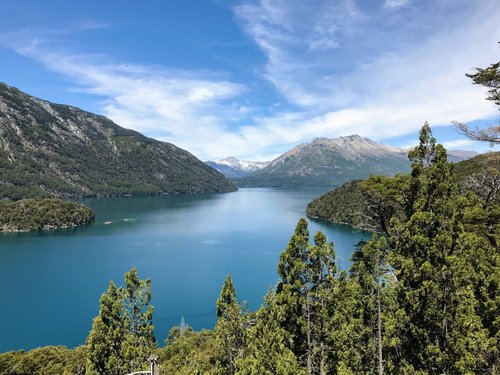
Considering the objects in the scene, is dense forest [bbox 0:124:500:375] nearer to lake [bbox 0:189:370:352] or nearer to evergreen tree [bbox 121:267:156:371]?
evergreen tree [bbox 121:267:156:371]

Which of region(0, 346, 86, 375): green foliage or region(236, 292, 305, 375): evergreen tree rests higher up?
region(236, 292, 305, 375): evergreen tree

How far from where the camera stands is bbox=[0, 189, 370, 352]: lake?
5219cm

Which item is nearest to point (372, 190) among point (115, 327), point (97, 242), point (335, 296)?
point (335, 296)

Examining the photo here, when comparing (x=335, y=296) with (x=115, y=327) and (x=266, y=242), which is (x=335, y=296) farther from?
(x=266, y=242)

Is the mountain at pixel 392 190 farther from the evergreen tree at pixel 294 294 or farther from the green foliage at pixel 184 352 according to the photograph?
the green foliage at pixel 184 352

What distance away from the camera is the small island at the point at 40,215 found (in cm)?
13316

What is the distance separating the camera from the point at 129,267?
79.7 metres

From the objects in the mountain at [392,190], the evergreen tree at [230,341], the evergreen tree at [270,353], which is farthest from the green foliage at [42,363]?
the mountain at [392,190]

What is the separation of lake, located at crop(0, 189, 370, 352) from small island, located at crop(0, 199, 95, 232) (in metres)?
7.71

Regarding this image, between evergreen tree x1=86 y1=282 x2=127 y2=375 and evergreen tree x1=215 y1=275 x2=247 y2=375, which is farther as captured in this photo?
evergreen tree x1=86 y1=282 x2=127 y2=375

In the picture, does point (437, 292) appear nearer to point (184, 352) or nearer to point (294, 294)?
point (294, 294)

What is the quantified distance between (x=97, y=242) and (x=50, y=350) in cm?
8220

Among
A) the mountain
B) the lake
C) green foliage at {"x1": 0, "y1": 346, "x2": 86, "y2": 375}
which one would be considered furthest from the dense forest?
the lake

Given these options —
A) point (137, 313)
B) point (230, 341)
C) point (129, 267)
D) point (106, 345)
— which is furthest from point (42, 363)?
point (129, 267)
